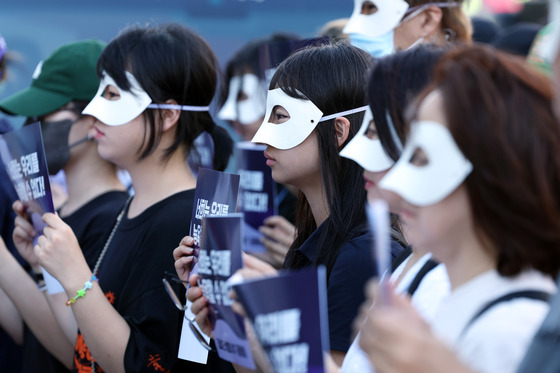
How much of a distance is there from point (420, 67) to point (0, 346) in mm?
2815

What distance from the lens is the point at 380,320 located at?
1.37 m

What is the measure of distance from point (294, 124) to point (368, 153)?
71cm

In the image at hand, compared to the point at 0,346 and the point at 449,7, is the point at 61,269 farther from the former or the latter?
the point at 449,7

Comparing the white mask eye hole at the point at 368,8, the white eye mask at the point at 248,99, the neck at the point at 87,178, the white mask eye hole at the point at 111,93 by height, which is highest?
the white mask eye hole at the point at 111,93

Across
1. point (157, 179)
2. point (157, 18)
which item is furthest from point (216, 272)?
point (157, 18)

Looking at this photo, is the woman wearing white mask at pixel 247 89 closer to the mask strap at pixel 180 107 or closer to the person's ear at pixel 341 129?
the mask strap at pixel 180 107

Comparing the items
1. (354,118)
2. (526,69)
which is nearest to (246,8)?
(354,118)

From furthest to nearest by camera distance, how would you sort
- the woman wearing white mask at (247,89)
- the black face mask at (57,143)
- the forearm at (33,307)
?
the woman wearing white mask at (247,89), the black face mask at (57,143), the forearm at (33,307)

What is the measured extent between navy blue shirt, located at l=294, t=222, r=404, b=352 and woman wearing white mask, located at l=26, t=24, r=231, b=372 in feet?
2.45

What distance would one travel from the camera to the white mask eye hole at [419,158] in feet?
5.09

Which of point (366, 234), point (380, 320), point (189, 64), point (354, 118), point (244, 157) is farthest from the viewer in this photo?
point (244, 157)

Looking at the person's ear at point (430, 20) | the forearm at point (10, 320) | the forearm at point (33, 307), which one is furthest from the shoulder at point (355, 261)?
the forearm at point (10, 320)

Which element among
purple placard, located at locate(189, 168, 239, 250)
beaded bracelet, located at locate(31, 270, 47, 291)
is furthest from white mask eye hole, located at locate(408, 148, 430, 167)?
beaded bracelet, located at locate(31, 270, 47, 291)

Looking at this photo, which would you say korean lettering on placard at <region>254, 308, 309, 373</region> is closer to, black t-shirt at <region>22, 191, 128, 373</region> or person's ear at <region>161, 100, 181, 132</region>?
person's ear at <region>161, 100, 181, 132</region>
